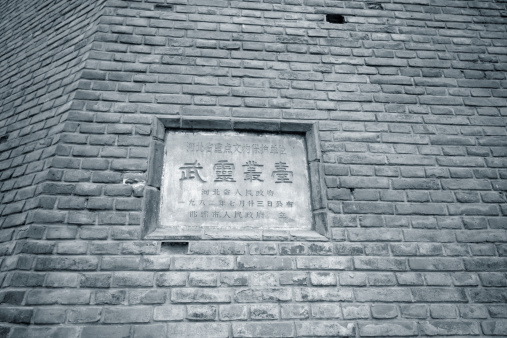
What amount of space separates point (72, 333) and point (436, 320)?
228cm

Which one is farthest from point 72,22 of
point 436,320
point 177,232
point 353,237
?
point 436,320

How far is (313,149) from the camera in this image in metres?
2.21

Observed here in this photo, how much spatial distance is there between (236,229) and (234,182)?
0.35m

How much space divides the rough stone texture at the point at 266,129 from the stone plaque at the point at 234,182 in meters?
0.12

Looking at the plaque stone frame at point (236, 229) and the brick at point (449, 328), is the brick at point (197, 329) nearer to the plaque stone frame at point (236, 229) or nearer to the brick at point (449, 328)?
the plaque stone frame at point (236, 229)

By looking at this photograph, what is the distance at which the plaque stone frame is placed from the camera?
1.93 meters

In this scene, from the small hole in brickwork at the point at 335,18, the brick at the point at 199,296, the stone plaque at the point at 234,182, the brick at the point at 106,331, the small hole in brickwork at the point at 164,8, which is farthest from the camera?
the small hole in brickwork at the point at 335,18

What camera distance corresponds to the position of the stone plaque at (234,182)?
2.01m

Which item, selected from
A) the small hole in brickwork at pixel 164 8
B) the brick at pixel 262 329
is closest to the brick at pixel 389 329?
the brick at pixel 262 329

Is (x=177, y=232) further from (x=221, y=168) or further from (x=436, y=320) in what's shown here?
(x=436, y=320)

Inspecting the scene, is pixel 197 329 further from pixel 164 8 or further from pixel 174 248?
pixel 164 8

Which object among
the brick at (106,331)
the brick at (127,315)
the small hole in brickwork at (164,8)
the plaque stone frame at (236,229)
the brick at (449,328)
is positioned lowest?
the brick at (449,328)

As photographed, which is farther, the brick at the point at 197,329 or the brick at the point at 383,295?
the brick at the point at 383,295

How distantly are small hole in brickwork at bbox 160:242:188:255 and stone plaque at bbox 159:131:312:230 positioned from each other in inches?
5.5
